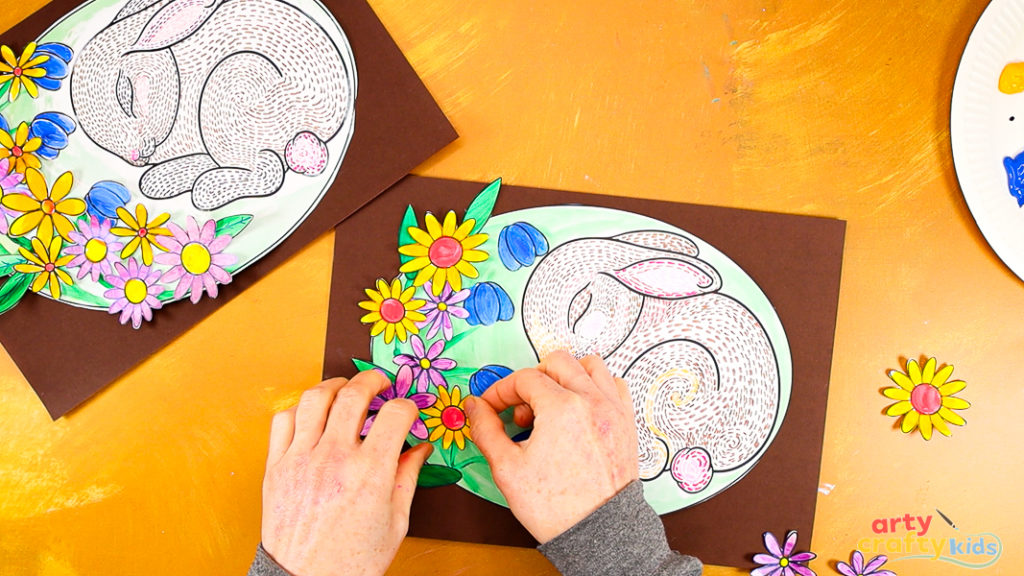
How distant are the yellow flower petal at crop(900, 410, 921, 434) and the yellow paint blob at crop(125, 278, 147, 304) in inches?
35.3

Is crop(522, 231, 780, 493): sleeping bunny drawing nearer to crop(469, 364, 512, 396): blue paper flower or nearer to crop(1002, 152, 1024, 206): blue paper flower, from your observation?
crop(469, 364, 512, 396): blue paper flower

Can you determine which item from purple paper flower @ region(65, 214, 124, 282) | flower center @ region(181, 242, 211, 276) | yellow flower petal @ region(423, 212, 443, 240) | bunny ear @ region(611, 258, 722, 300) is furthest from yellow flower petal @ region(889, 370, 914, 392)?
purple paper flower @ region(65, 214, 124, 282)

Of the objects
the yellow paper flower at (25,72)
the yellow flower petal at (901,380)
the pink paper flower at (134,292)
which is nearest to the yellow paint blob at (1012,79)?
the yellow flower petal at (901,380)

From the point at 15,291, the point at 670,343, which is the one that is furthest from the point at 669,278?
the point at 15,291

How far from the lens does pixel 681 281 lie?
0.77m

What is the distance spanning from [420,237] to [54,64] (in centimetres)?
47

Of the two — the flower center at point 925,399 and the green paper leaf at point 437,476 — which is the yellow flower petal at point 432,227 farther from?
the flower center at point 925,399

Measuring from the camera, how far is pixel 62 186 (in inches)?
30.0

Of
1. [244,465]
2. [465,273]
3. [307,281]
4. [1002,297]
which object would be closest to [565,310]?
[465,273]

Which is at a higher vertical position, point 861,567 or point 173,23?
point 173,23

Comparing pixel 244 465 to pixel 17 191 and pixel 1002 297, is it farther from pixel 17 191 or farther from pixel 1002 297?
pixel 1002 297

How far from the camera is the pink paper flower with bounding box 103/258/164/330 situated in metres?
0.75

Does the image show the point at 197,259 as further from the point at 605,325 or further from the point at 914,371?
the point at 914,371

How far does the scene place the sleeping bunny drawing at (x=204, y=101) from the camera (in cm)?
76
